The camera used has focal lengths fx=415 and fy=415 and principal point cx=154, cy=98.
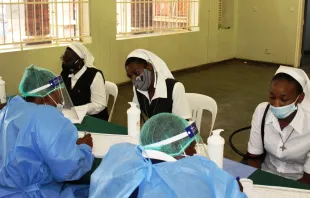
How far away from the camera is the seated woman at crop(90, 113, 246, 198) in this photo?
39.1 inches

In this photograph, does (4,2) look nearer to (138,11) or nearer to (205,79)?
(138,11)

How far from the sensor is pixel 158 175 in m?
1.01

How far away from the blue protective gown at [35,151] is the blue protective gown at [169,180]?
0.48 metres

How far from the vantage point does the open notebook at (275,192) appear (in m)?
1.55

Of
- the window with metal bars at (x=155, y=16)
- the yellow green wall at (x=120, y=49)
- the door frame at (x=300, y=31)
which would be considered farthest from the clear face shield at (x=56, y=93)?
the door frame at (x=300, y=31)

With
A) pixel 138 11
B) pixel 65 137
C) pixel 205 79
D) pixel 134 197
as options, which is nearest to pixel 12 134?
pixel 65 137

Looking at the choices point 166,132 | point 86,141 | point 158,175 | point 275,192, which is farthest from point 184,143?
point 86,141

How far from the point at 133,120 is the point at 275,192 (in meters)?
0.81

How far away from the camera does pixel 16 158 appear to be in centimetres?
150

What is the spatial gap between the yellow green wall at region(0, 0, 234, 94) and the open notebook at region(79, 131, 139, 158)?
9.39ft

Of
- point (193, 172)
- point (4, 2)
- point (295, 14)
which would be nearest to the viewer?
point (193, 172)

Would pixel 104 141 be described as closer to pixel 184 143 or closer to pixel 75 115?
pixel 75 115

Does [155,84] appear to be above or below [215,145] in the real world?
above

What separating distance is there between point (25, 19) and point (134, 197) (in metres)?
4.16
